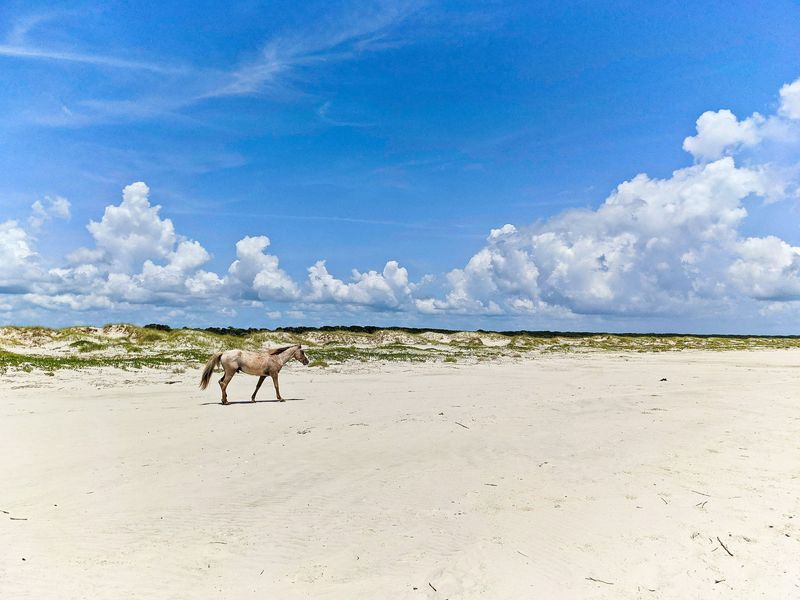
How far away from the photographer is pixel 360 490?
329 inches

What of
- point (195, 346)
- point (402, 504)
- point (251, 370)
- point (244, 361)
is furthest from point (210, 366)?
point (195, 346)

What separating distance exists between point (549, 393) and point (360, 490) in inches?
533

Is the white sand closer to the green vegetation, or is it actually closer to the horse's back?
the horse's back

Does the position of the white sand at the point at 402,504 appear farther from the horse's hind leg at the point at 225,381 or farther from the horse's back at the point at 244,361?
the horse's back at the point at 244,361

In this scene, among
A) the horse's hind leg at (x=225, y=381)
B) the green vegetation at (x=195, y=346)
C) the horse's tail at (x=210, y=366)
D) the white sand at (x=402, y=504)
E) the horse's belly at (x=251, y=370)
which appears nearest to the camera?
the white sand at (x=402, y=504)

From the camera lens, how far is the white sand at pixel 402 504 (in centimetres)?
552

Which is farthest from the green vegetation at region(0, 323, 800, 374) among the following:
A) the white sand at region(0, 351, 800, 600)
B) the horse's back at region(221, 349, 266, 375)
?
the white sand at region(0, 351, 800, 600)

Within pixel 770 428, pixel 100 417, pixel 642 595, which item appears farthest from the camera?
pixel 100 417

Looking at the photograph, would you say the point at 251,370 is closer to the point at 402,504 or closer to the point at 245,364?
the point at 245,364

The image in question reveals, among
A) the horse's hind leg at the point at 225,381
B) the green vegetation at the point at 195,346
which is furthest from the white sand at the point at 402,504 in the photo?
the green vegetation at the point at 195,346

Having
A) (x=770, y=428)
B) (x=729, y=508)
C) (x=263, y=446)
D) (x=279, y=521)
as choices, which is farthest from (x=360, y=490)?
(x=770, y=428)

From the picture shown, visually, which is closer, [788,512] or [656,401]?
[788,512]

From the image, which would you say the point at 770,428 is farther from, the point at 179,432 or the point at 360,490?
the point at 179,432

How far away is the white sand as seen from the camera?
5520mm
